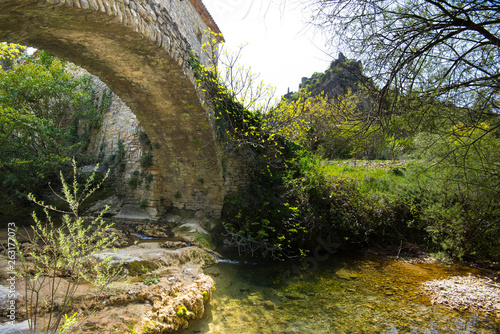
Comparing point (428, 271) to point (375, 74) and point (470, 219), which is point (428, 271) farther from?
point (375, 74)

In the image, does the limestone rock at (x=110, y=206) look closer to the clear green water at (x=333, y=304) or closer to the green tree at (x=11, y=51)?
the clear green water at (x=333, y=304)

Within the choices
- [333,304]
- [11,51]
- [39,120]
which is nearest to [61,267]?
[333,304]

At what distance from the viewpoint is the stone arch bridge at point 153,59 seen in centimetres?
284

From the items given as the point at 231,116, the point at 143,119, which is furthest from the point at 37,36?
the point at 231,116

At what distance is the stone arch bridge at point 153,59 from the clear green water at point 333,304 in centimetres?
278

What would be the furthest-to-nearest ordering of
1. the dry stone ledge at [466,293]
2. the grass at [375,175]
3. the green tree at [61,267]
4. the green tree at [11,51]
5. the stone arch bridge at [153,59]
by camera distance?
the grass at [375,175] → the green tree at [11,51] → the dry stone ledge at [466,293] → the stone arch bridge at [153,59] → the green tree at [61,267]

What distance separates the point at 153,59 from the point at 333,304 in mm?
4422

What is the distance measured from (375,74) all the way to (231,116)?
150 inches

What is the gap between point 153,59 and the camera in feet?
→ 13.3

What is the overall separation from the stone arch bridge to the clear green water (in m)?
2.78

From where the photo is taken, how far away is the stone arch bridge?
2.84m

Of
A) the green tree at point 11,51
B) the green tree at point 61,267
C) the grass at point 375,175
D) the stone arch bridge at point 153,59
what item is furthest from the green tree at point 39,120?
the grass at point 375,175

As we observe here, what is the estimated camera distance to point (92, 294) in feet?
8.00

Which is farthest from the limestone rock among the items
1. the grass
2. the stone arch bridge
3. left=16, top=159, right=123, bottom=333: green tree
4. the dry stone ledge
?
the dry stone ledge
